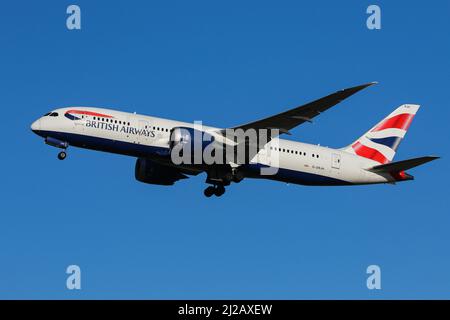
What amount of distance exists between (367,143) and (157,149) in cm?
1434

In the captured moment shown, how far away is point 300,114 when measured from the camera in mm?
46594

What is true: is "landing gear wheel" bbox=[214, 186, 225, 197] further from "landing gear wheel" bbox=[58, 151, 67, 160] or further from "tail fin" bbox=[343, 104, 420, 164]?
"landing gear wheel" bbox=[58, 151, 67, 160]

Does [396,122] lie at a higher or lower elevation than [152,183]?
higher

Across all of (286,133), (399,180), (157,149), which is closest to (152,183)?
(157,149)

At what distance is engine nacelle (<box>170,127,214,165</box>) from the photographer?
1917 inches

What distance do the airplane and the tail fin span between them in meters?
0.07

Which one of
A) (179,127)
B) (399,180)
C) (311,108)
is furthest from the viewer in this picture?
(399,180)

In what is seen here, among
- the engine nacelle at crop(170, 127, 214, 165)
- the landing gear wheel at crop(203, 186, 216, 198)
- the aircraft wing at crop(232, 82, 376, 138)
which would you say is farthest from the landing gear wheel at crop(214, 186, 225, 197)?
the aircraft wing at crop(232, 82, 376, 138)

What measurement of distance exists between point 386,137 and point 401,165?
207 inches

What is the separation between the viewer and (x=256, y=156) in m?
51.6

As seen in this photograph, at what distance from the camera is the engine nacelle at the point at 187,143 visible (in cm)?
4869

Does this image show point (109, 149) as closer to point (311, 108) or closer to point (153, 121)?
point (153, 121)

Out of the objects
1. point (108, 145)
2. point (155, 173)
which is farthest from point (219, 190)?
point (108, 145)

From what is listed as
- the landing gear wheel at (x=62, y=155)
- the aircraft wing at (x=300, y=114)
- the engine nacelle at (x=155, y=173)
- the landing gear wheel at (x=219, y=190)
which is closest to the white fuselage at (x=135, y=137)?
the landing gear wheel at (x=62, y=155)
